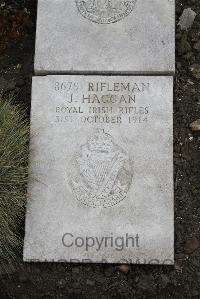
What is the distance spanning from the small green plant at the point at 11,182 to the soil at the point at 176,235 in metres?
0.16

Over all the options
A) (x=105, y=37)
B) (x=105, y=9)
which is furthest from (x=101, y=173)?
(x=105, y=9)

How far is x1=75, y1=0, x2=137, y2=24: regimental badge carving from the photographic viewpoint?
4301 mm

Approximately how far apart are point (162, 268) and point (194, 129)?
3.54 ft

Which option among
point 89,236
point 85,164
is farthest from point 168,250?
point 85,164

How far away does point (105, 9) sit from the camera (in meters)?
4.33

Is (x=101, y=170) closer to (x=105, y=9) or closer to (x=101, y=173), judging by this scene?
(x=101, y=173)

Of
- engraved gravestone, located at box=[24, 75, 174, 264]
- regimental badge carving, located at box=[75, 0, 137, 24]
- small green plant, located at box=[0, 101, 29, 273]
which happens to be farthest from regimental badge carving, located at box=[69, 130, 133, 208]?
regimental badge carving, located at box=[75, 0, 137, 24]

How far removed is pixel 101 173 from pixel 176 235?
692mm

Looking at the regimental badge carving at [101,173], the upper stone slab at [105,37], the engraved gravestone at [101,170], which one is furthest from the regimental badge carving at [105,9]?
the regimental badge carving at [101,173]

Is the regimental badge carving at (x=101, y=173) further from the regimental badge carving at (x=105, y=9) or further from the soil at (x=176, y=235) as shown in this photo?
the regimental badge carving at (x=105, y=9)

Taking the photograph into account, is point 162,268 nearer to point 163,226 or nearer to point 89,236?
point 163,226

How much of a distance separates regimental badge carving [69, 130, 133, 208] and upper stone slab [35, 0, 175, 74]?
59 centimetres

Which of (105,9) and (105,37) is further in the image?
(105,9)

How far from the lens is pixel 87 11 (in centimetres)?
433
